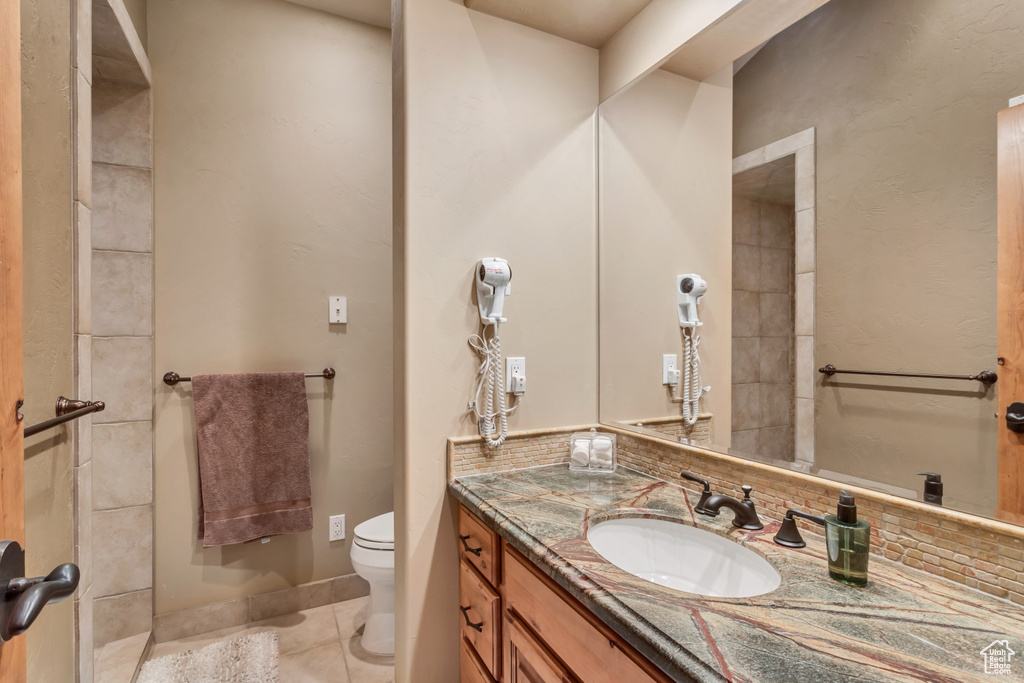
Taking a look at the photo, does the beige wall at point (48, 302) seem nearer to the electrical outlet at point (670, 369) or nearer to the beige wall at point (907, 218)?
the electrical outlet at point (670, 369)

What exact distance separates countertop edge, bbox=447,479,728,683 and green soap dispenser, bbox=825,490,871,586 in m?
0.38

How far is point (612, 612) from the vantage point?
0.73m

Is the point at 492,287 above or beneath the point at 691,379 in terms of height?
above

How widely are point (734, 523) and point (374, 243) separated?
6.24 ft

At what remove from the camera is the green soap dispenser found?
0.80 meters

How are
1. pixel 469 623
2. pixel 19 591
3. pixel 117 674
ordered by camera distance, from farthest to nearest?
pixel 117 674, pixel 469 623, pixel 19 591

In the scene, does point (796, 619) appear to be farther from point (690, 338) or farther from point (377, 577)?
point (377, 577)

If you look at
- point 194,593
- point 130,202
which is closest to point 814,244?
point 130,202

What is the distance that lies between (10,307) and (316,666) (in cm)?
181

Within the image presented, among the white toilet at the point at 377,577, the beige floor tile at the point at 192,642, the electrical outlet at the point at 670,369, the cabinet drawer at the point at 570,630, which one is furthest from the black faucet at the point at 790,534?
the beige floor tile at the point at 192,642

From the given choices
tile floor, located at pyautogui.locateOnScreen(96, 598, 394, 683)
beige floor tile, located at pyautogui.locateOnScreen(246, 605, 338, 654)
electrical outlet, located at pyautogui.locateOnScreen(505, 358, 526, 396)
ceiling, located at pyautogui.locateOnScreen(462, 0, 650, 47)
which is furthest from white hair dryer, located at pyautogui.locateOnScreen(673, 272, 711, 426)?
beige floor tile, located at pyautogui.locateOnScreen(246, 605, 338, 654)

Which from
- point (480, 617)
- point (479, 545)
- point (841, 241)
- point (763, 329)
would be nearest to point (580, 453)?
point (479, 545)

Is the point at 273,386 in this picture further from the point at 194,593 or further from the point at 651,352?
the point at 651,352

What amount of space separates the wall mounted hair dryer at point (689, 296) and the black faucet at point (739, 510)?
1.71 ft
